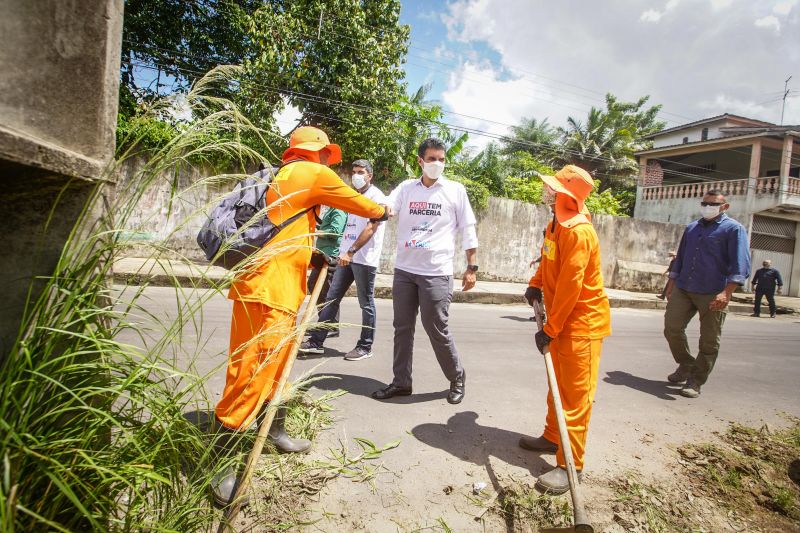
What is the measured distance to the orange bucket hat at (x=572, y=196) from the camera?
288cm

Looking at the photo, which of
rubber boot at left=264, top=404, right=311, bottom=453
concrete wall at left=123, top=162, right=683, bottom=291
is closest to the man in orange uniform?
rubber boot at left=264, top=404, right=311, bottom=453

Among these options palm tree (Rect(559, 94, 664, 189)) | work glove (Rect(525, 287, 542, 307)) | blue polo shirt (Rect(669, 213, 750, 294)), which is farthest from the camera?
palm tree (Rect(559, 94, 664, 189))

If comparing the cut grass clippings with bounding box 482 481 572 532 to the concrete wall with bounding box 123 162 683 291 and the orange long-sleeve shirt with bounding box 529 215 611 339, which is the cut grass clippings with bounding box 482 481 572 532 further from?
the concrete wall with bounding box 123 162 683 291

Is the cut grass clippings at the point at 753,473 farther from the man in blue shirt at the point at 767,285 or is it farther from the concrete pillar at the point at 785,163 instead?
the concrete pillar at the point at 785,163

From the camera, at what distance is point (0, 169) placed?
1.23 meters

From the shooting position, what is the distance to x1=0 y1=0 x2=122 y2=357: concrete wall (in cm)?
131

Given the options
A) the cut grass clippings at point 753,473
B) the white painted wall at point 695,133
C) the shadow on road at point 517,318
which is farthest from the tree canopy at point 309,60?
the white painted wall at point 695,133

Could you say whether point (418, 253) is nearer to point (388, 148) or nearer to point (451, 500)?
point (451, 500)

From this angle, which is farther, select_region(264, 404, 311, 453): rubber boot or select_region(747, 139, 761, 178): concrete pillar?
select_region(747, 139, 761, 178): concrete pillar

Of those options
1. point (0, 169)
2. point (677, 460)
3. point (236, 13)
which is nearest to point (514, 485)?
point (677, 460)

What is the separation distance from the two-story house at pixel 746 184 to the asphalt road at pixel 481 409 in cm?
1627

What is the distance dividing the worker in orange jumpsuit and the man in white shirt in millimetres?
997

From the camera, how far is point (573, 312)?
287cm

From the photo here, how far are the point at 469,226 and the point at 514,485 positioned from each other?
1.99 meters
